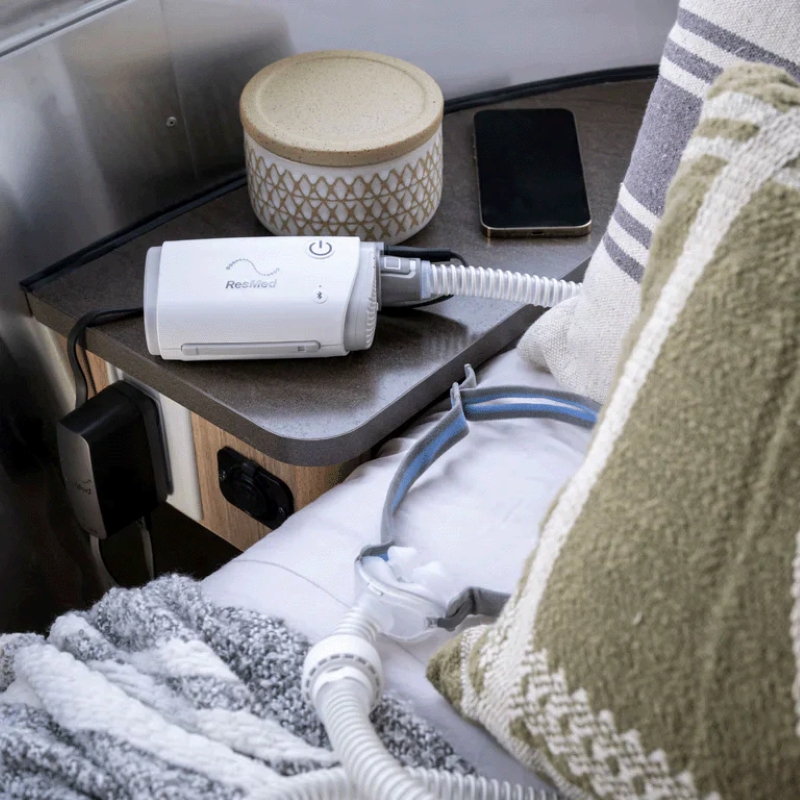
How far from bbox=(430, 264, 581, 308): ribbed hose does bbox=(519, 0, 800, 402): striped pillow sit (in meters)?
0.05

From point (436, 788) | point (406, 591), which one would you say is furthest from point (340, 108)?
point (436, 788)

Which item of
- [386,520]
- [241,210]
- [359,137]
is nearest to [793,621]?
[386,520]

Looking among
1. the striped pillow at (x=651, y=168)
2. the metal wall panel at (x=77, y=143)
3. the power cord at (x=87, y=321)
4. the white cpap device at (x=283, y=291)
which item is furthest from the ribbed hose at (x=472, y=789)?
the metal wall panel at (x=77, y=143)

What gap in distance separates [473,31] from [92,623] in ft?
2.48

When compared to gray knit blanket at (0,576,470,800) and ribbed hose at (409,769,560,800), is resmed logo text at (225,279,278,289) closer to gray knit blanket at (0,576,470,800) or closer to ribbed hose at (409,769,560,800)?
gray knit blanket at (0,576,470,800)

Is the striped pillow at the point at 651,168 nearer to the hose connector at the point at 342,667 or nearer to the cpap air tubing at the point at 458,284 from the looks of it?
the cpap air tubing at the point at 458,284

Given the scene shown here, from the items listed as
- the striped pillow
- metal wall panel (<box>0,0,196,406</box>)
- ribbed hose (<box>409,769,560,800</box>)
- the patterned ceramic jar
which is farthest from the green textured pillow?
metal wall panel (<box>0,0,196,406</box>)

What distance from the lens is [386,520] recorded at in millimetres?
565

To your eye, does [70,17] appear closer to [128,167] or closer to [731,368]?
[128,167]

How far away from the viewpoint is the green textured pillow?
36 centimetres

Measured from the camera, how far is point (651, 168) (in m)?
0.59

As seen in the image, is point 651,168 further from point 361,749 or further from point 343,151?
point 361,749

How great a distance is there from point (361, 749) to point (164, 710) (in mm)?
114

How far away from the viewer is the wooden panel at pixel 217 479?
0.71 m
